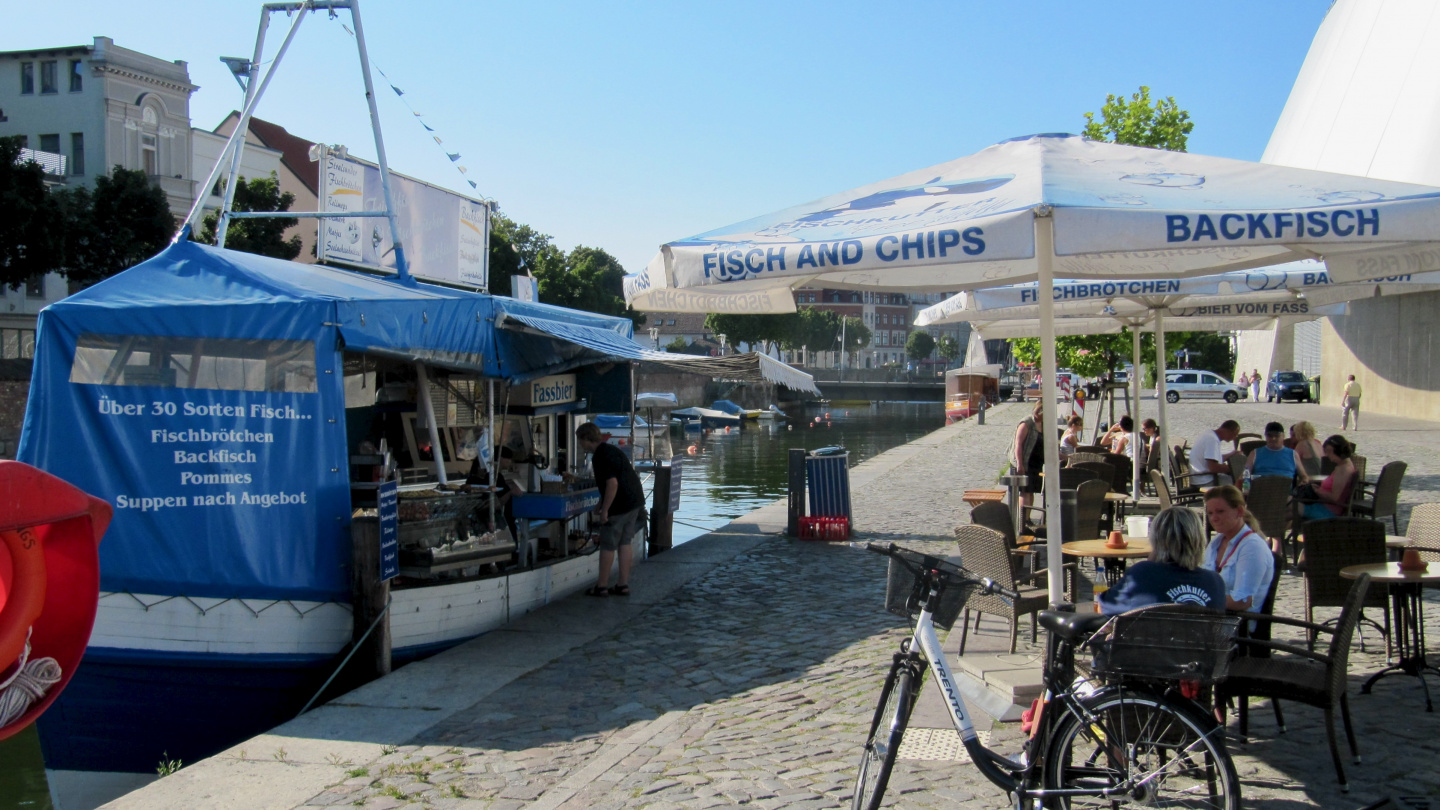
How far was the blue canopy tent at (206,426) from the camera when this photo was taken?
23.5ft

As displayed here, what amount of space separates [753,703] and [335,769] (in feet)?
7.64

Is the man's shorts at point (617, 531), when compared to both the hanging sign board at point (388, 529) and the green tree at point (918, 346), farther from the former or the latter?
the green tree at point (918, 346)

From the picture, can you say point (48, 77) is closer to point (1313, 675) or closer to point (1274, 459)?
point (1274, 459)

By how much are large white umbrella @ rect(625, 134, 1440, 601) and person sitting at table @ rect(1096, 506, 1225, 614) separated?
2.70 ft

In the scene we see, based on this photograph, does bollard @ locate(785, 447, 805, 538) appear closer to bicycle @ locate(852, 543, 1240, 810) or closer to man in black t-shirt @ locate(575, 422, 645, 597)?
man in black t-shirt @ locate(575, 422, 645, 597)

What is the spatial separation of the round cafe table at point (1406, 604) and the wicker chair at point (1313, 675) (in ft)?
3.59

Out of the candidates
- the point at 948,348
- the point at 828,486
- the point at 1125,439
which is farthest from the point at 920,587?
the point at 948,348

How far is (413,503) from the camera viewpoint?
8.16 metres

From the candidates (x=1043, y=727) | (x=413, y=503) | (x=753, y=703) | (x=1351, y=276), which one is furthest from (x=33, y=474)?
(x=1351, y=276)

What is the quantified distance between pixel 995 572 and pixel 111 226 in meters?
35.1

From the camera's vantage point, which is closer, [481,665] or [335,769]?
[335,769]

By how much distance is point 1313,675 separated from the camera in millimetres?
4527

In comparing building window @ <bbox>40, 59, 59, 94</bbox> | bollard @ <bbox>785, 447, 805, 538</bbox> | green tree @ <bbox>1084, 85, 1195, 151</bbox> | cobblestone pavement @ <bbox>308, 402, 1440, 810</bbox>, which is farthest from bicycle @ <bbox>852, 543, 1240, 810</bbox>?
building window @ <bbox>40, 59, 59, 94</bbox>

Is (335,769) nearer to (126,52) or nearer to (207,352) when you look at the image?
(207,352)
